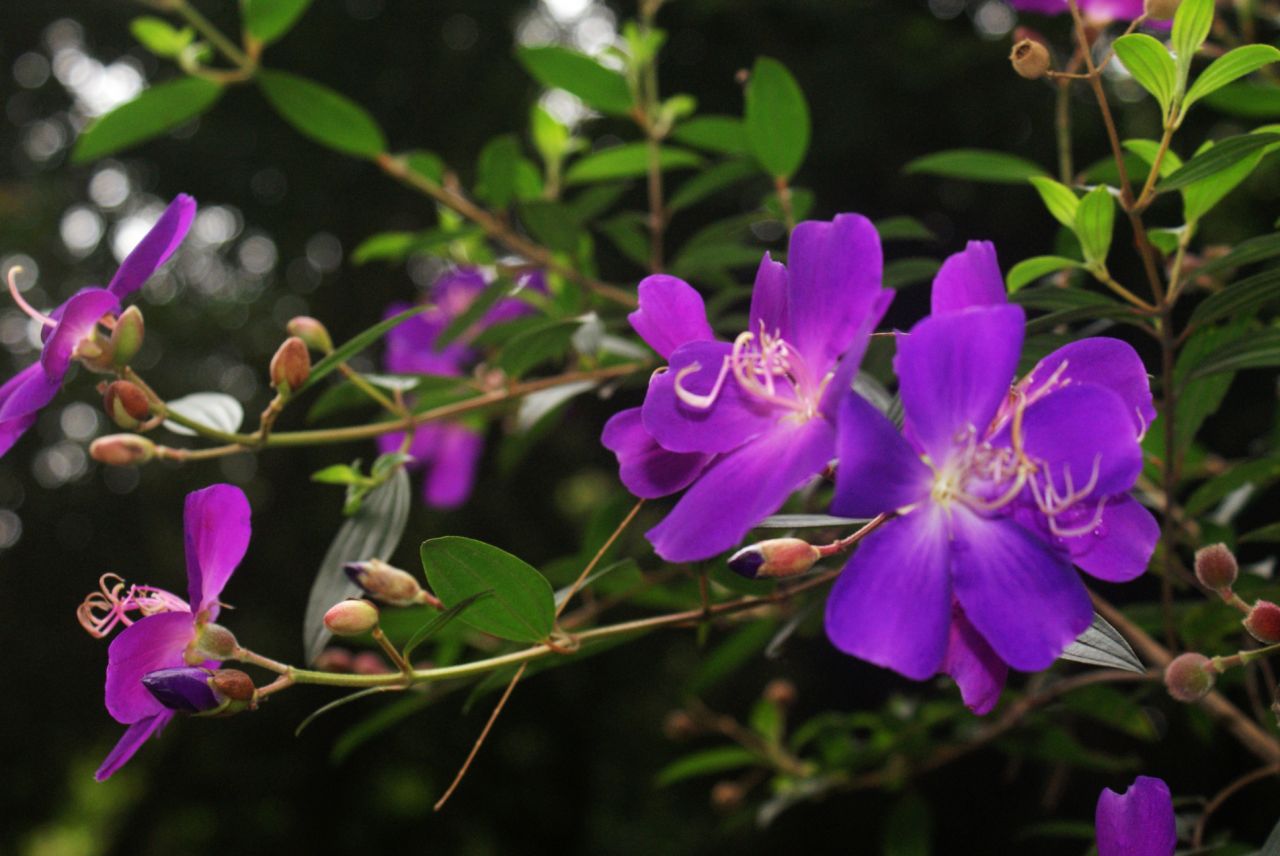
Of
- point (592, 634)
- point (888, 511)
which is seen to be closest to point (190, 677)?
point (592, 634)

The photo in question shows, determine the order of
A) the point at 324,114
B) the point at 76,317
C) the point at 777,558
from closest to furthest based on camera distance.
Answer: the point at 777,558
the point at 76,317
the point at 324,114

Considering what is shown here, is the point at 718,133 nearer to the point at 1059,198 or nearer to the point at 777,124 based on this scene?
the point at 777,124

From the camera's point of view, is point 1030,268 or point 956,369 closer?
point 956,369

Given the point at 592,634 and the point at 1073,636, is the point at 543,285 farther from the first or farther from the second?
the point at 1073,636

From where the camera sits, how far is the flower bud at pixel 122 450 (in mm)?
671

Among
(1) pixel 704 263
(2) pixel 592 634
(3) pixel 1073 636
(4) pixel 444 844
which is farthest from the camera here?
(4) pixel 444 844

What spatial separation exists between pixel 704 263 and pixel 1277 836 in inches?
24.6

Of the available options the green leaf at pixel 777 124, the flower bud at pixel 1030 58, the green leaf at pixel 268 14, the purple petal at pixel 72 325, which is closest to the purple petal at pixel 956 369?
the flower bud at pixel 1030 58

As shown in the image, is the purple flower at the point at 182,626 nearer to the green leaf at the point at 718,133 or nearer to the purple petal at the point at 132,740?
the purple petal at the point at 132,740

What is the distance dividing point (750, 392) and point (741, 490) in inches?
2.0

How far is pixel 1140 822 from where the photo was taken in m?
0.53

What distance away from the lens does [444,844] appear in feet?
9.37

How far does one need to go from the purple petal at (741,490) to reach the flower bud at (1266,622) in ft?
0.76

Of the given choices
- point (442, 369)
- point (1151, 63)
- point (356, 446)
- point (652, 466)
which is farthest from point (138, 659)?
point (356, 446)
